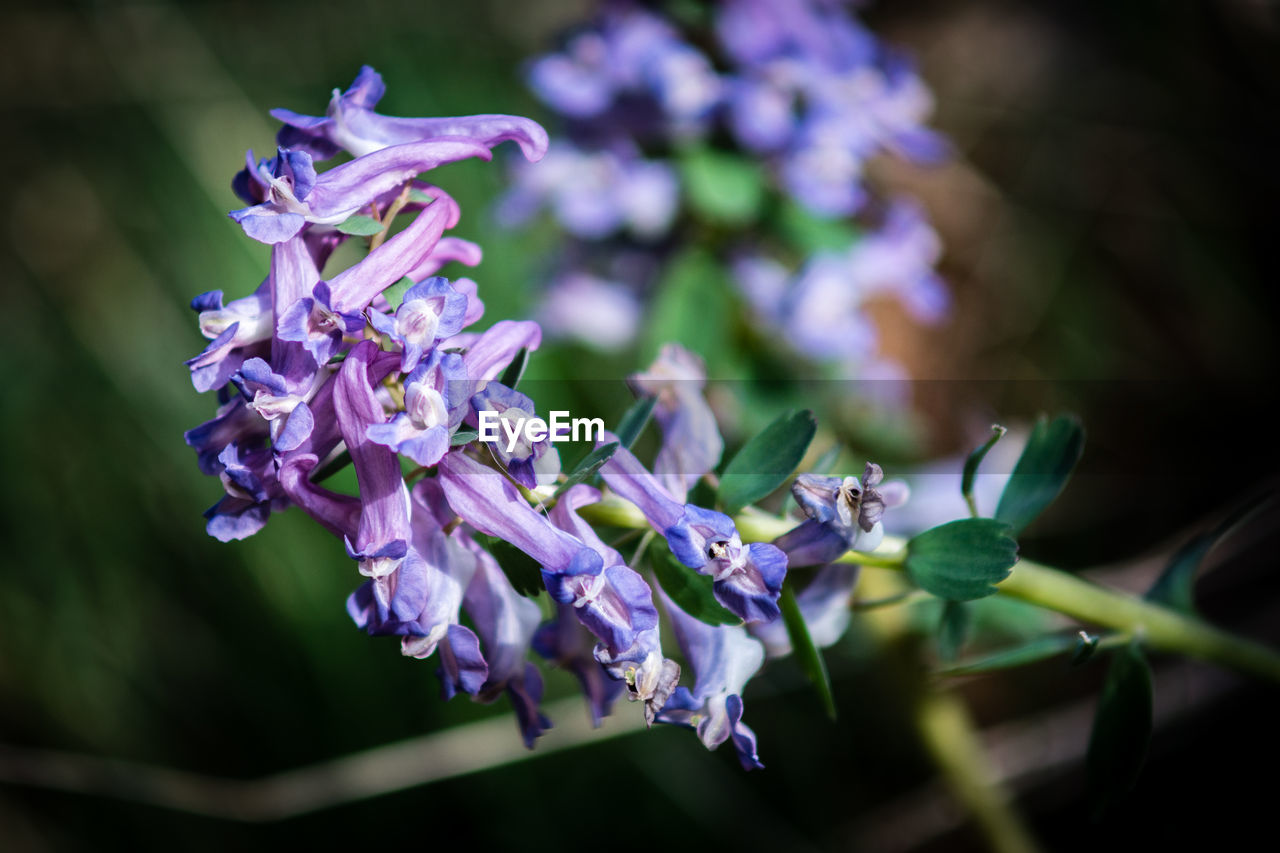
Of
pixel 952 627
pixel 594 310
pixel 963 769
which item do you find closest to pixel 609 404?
pixel 594 310

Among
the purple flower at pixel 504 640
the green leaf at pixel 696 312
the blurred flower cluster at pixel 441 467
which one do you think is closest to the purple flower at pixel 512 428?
the blurred flower cluster at pixel 441 467

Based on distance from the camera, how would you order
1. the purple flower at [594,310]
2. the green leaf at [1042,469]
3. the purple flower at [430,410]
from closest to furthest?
the purple flower at [430,410], the green leaf at [1042,469], the purple flower at [594,310]

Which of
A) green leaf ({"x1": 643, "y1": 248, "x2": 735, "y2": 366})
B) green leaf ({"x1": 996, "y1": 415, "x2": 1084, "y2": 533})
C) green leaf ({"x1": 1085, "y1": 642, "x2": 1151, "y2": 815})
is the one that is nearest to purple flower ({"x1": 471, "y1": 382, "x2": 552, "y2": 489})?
green leaf ({"x1": 996, "y1": 415, "x2": 1084, "y2": 533})

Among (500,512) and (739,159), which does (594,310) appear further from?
(500,512)

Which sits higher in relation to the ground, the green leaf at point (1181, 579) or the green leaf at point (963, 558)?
the green leaf at point (963, 558)

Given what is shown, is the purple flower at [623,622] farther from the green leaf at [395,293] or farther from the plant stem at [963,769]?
the plant stem at [963,769]

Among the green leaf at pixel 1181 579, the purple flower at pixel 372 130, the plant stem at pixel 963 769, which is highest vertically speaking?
the purple flower at pixel 372 130

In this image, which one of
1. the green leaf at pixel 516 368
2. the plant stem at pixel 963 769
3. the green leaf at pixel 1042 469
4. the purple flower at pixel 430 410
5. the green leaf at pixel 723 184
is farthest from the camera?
the green leaf at pixel 723 184
